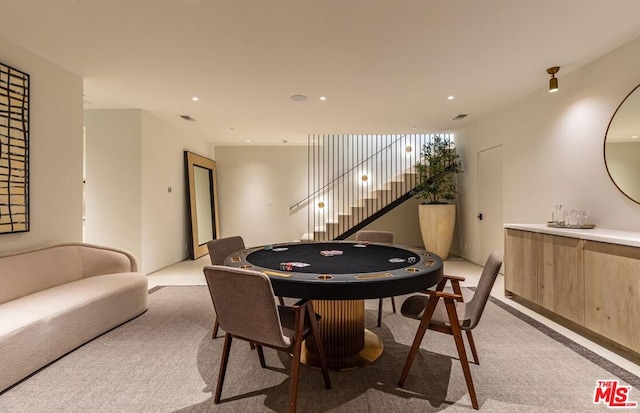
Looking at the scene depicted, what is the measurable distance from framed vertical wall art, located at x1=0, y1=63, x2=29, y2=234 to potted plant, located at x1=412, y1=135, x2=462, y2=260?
5836 mm

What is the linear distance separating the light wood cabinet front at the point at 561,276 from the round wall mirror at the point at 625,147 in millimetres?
701

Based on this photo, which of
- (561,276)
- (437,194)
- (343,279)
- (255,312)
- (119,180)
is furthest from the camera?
(437,194)

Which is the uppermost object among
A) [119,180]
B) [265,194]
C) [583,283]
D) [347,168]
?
[347,168]

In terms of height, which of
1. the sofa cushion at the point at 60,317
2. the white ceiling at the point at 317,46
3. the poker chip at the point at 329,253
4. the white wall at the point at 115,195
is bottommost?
the sofa cushion at the point at 60,317

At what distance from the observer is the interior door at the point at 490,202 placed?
508 cm

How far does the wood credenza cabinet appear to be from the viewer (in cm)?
236

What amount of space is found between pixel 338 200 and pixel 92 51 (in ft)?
18.9

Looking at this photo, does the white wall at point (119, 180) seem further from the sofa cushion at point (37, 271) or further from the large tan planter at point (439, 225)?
the large tan planter at point (439, 225)

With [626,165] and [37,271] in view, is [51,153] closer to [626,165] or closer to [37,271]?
[37,271]

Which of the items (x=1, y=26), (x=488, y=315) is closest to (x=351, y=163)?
(x=488, y=315)

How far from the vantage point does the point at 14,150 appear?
2.90 m

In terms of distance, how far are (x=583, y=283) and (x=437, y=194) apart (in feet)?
12.9

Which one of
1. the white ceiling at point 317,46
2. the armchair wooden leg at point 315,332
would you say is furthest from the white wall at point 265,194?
the armchair wooden leg at point 315,332

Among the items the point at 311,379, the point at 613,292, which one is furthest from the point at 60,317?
the point at 613,292
